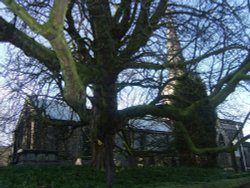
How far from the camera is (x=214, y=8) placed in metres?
9.62

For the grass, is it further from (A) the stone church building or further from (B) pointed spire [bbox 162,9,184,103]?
(B) pointed spire [bbox 162,9,184,103]

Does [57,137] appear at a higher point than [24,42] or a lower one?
lower

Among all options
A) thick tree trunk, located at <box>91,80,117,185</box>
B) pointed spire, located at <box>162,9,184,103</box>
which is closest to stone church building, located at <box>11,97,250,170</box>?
thick tree trunk, located at <box>91,80,117,185</box>

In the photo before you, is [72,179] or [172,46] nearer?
[72,179]

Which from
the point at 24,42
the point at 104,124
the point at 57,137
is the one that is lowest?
the point at 104,124

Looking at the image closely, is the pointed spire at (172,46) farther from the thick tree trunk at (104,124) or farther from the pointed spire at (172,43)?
the thick tree trunk at (104,124)

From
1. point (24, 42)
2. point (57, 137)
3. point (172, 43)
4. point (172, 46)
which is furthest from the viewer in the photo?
point (57, 137)

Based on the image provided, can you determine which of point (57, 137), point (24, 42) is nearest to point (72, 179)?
point (24, 42)

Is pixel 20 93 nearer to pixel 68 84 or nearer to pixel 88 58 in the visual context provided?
pixel 88 58

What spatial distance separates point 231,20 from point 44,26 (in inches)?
265

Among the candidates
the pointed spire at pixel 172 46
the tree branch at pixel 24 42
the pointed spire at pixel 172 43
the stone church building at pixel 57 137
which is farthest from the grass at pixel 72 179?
the pointed spire at pixel 172 43

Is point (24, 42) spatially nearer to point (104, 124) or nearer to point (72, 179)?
point (72, 179)

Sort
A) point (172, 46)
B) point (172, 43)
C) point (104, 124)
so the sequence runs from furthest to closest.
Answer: point (172, 46) < point (172, 43) < point (104, 124)

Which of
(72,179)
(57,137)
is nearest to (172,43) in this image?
(72,179)
